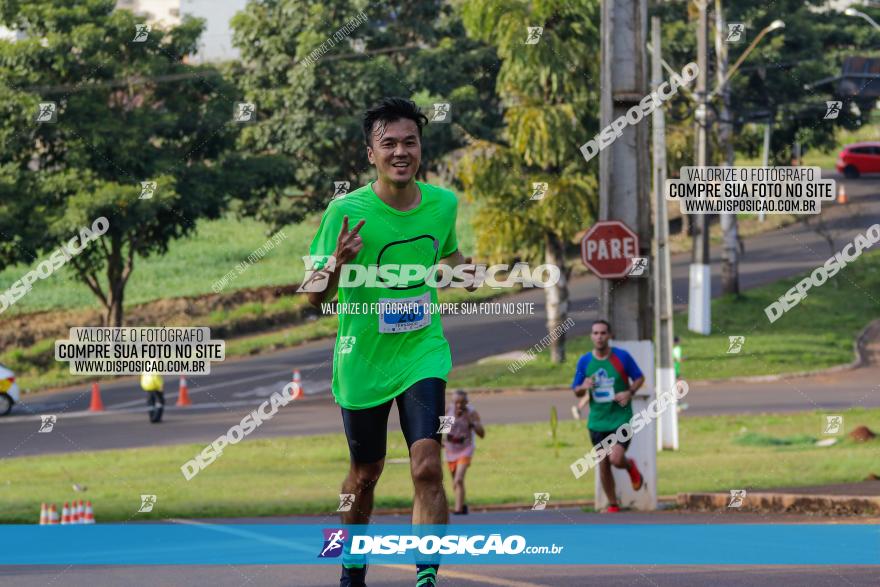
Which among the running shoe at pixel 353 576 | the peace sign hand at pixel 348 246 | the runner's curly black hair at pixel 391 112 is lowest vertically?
the running shoe at pixel 353 576

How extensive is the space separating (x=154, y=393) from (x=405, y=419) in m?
25.9

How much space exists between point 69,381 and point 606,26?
97.6ft

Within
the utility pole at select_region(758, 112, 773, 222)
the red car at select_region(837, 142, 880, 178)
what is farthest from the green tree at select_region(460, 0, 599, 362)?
the red car at select_region(837, 142, 880, 178)

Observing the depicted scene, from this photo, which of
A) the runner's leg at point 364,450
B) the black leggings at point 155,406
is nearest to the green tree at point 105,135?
the black leggings at point 155,406

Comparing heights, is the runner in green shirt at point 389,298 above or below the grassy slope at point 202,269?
below

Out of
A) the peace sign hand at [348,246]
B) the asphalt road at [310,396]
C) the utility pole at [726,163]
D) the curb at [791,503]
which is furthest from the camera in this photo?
the utility pole at [726,163]

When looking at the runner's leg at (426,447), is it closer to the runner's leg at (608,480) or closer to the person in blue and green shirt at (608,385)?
the person in blue and green shirt at (608,385)

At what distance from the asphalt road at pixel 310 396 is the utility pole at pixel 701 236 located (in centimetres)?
364

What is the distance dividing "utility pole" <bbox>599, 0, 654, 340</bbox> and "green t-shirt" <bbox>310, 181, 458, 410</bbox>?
7.49 metres

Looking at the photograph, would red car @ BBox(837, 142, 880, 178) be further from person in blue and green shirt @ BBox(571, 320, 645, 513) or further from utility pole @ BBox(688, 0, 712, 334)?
person in blue and green shirt @ BBox(571, 320, 645, 513)

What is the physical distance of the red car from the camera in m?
67.0

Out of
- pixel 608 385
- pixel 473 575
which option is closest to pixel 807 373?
pixel 608 385

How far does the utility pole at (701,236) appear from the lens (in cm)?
3575

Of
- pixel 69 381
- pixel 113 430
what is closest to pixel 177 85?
pixel 69 381
